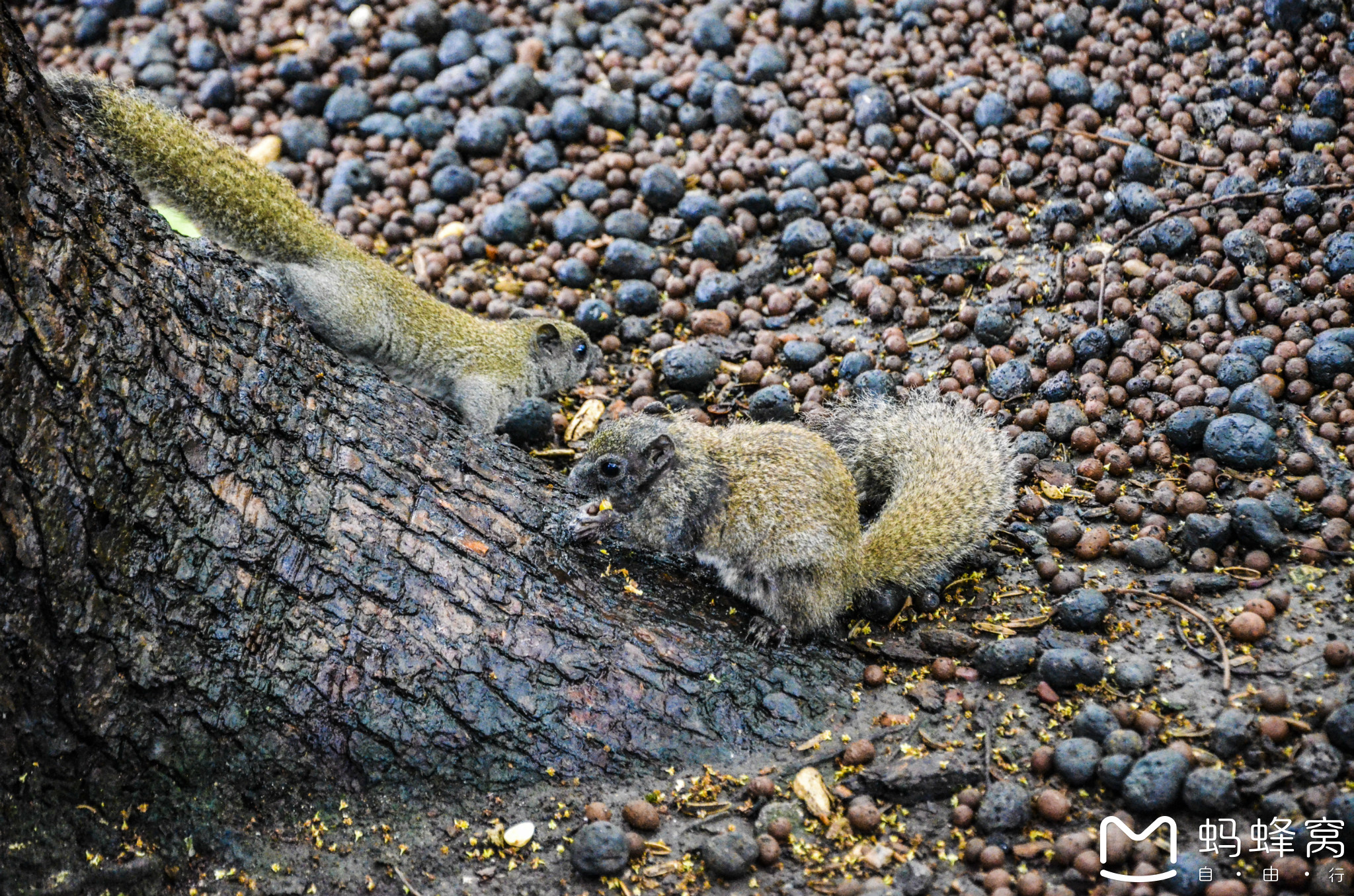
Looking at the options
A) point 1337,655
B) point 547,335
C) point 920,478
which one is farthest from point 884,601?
point 547,335

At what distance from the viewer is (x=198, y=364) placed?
137 inches

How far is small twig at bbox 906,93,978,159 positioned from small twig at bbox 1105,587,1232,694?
3.23m

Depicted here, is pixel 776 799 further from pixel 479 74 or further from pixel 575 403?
pixel 479 74

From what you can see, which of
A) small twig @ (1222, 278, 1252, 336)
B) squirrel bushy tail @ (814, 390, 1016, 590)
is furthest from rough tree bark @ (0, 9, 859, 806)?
small twig @ (1222, 278, 1252, 336)

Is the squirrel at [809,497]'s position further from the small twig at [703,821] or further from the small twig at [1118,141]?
the small twig at [1118,141]

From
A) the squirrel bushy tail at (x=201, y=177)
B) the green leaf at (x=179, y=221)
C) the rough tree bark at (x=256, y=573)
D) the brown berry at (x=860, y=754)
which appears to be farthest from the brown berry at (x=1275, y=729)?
the green leaf at (x=179, y=221)

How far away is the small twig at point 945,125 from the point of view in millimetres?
6277

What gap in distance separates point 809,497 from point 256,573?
7.00 ft

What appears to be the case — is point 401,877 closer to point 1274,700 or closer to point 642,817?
point 642,817

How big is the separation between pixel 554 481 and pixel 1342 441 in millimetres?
3299

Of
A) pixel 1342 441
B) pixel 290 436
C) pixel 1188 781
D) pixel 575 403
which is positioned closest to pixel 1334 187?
pixel 1342 441

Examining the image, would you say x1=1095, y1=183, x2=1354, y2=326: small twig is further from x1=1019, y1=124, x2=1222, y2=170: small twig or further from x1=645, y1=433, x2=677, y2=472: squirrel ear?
x1=645, y1=433, x2=677, y2=472: squirrel ear

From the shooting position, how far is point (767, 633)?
4094 millimetres

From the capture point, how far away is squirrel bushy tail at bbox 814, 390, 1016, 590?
14.0 feet
